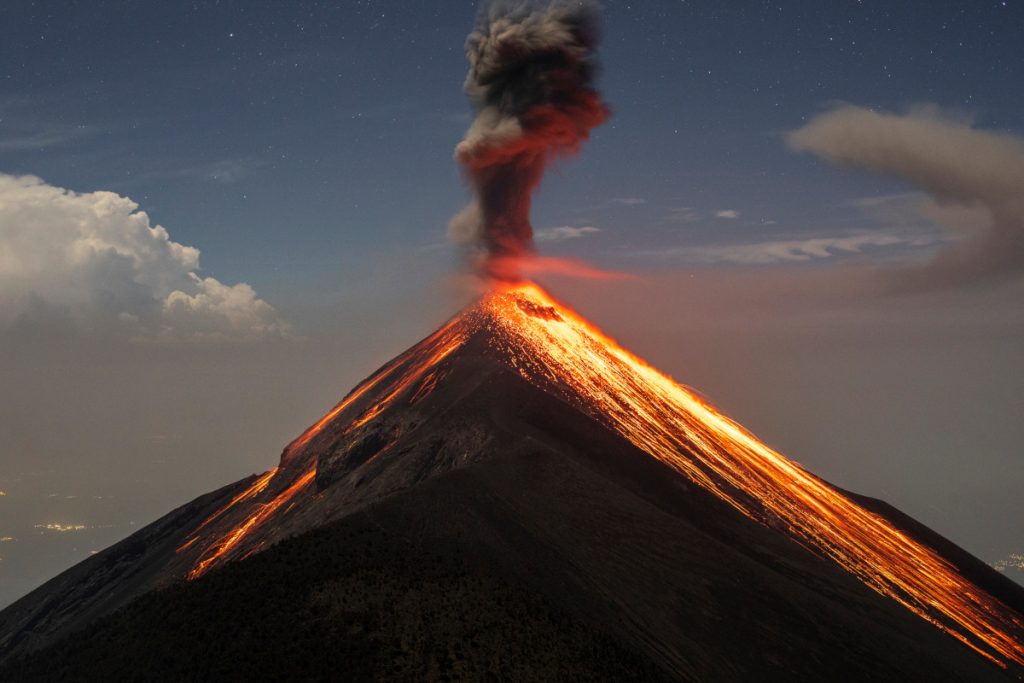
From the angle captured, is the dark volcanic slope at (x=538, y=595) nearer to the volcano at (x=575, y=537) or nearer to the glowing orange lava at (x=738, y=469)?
the volcano at (x=575, y=537)

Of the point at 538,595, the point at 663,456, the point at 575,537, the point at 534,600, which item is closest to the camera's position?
the point at 534,600

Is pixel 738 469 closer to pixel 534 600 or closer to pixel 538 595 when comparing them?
pixel 538 595

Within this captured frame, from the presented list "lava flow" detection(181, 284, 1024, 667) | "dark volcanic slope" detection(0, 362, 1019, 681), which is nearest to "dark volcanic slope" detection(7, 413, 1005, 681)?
"dark volcanic slope" detection(0, 362, 1019, 681)

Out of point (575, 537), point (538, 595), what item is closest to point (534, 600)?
point (538, 595)

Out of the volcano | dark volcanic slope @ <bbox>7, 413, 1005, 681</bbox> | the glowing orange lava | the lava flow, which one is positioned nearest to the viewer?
dark volcanic slope @ <bbox>7, 413, 1005, 681</bbox>

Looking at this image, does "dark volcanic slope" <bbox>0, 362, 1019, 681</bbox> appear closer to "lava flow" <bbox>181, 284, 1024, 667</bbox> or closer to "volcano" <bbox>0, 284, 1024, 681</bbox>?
"volcano" <bbox>0, 284, 1024, 681</bbox>
